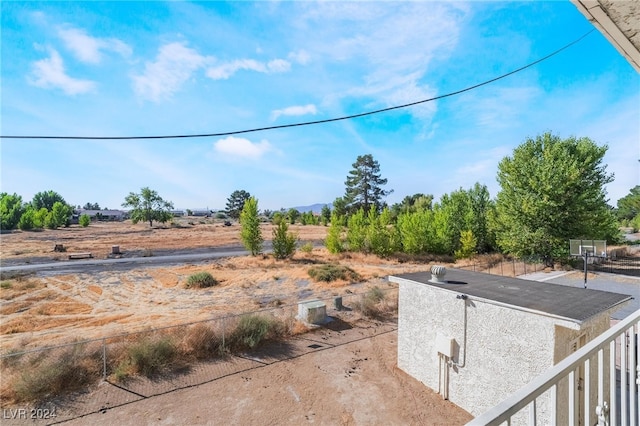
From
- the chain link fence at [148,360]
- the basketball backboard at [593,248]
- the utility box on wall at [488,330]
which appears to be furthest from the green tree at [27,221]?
the basketball backboard at [593,248]

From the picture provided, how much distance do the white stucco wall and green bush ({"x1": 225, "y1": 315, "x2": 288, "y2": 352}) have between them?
4504 millimetres

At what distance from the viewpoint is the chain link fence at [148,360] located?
22.6 feet

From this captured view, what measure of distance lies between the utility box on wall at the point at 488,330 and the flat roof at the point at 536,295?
0.01m

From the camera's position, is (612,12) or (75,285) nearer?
(612,12)

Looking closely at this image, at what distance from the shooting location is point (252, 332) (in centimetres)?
992

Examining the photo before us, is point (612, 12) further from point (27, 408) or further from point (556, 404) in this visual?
point (27, 408)

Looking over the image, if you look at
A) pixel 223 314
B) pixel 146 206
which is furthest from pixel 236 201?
pixel 223 314

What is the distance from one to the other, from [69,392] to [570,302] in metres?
11.7

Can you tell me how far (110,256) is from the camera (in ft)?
103

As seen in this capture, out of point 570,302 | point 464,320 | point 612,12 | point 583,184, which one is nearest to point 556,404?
point 612,12

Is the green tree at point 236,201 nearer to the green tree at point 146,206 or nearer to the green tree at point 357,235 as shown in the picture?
the green tree at point 146,206

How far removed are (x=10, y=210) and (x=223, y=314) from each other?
73390mm

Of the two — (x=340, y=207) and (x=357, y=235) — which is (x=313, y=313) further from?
(x=340, y=207)

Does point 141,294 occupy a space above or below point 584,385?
below
